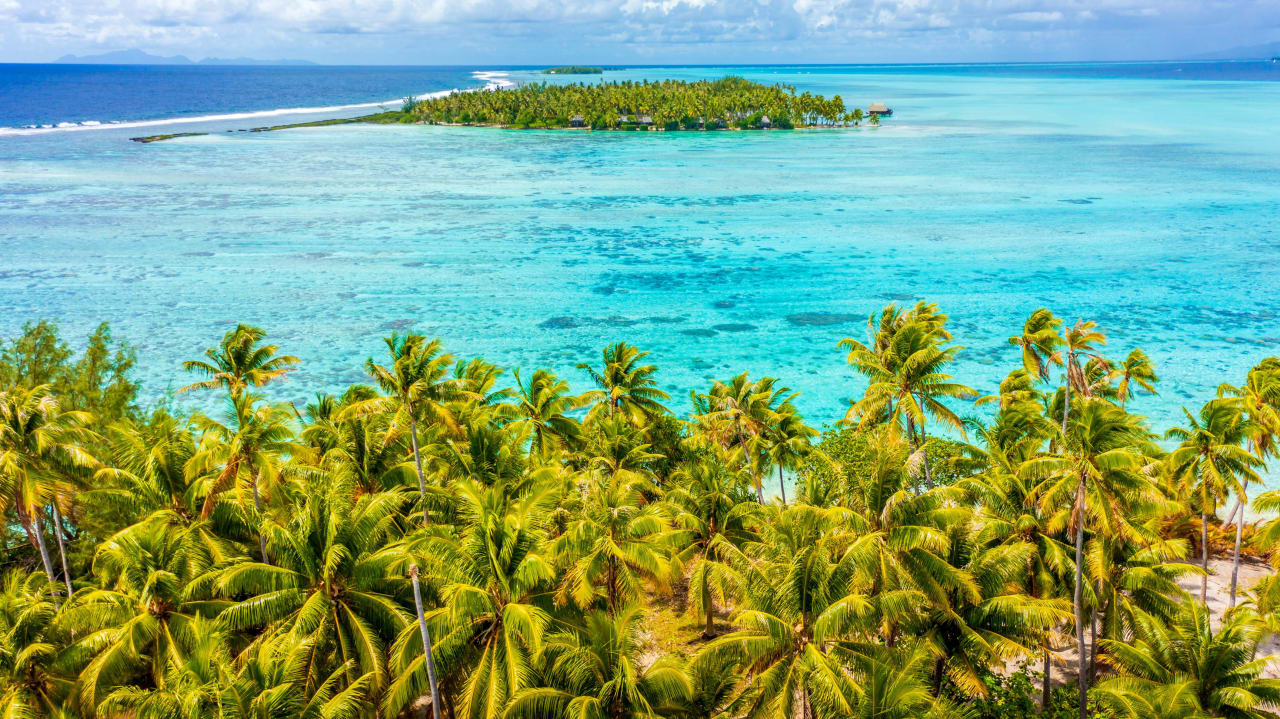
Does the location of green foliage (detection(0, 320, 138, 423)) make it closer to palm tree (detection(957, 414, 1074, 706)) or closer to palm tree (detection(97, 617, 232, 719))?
palm tree (detection(97, 617, 232, 719))

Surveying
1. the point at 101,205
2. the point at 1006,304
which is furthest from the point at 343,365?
the point at 101,205

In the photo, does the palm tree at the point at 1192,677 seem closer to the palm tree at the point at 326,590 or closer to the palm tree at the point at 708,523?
the palm tree at the point at 708,523

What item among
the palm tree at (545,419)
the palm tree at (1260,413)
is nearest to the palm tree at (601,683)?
the palm tree at (545,419)

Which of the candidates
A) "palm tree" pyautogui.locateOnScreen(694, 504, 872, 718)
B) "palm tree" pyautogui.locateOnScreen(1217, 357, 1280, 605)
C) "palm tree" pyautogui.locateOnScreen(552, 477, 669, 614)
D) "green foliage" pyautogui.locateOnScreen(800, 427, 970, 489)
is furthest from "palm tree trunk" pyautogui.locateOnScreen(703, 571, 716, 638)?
"palm tree" pyautogui.locateOnScreen(1217, 357, 1280, 605)

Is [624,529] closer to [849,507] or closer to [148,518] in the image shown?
[849,507]

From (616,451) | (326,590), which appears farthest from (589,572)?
(616,451)
